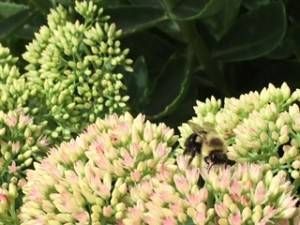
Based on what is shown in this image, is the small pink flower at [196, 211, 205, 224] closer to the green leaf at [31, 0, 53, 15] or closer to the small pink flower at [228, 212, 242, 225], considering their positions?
the small pink flower at [228, 212, 242, 225]

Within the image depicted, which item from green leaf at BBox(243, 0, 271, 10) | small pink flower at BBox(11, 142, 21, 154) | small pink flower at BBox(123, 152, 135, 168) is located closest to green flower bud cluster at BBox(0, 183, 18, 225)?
small pink flower at BBox(11, 142, 21, 154)

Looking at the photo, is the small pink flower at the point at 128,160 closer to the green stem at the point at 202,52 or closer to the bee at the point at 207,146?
the bee at the point at 207,146

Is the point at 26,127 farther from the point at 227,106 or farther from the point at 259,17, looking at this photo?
the point at 259,17

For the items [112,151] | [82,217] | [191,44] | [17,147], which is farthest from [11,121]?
[191,44]

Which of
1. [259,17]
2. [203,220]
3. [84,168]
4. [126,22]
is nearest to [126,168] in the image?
[84,168]

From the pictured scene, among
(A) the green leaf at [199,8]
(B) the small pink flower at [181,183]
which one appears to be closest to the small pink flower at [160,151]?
(B) the small pink flower at [181,183]
